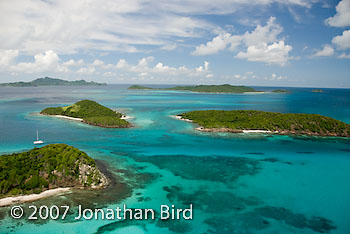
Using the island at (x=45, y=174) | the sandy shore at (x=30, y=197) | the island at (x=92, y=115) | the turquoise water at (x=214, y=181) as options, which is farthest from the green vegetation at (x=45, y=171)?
the island at (x=92, y=115)

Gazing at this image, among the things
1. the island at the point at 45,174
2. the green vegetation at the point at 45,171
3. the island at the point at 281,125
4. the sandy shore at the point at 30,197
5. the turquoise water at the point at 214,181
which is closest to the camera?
the turquoise water at the point at 214,181

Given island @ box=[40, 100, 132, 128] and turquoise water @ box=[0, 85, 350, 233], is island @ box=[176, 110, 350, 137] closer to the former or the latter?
turquoise water @ box=[0, 85, 350, 233]

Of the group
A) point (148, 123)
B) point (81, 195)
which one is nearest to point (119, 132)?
point (148, 123)

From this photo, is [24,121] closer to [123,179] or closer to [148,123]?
[148,123]

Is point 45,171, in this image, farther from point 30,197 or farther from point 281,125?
point 281,125

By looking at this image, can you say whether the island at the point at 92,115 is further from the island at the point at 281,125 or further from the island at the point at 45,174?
the island at the point at 45,174
